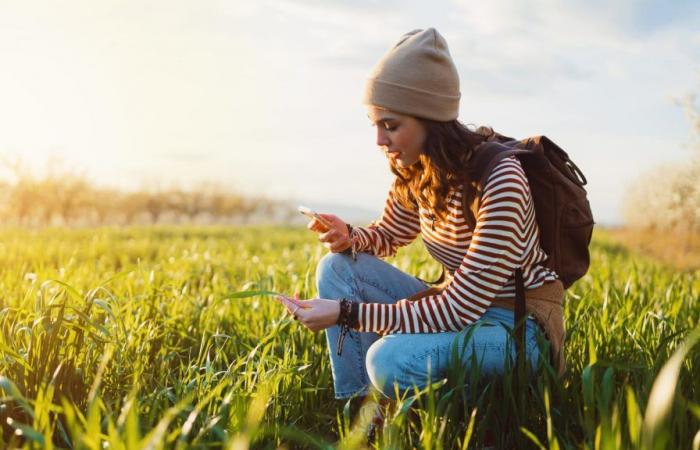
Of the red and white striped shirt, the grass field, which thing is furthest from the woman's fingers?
the red and white striped shirt

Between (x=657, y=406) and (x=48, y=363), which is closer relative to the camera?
(x=657, y=406)

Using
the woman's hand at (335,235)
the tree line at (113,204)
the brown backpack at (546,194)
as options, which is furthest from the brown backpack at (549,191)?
the tree line at (113,204)

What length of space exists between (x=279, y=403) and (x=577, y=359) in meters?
1.25

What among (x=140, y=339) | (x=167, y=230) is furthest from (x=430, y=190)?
(x=167, y=230)

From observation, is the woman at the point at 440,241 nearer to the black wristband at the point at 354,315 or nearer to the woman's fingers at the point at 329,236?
the black wristband at the point at 354,315

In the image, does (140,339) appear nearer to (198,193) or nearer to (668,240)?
(668,240)

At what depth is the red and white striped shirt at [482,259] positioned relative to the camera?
245 cm

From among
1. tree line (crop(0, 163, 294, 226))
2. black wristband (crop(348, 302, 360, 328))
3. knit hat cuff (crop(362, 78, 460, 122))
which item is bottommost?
tree line (crop(0, 163, 294, 226))

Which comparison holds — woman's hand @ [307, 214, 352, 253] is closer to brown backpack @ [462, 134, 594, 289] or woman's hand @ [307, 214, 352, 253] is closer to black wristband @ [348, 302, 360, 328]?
black wristband @ [348, 302, 360, 328]

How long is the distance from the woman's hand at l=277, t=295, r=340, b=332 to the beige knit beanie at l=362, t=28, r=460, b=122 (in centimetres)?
75

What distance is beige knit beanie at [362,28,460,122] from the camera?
2.59 meters

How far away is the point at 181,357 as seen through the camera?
3422mm

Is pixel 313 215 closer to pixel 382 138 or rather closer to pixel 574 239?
pixel 382 138

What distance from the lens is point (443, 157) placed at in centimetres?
257
